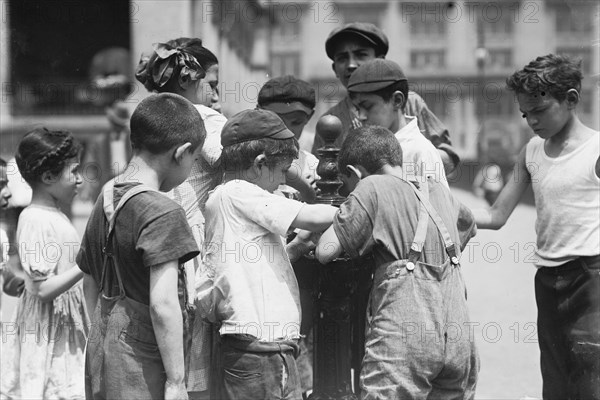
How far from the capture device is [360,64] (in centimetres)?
524

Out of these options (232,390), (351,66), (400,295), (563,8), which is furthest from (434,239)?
(563,8)

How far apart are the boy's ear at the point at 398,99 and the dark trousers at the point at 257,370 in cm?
144

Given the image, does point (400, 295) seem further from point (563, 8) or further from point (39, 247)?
point (563, 8)

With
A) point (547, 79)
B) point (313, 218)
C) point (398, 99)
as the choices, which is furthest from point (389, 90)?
point (313, 218)

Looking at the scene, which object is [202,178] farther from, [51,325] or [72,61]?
[72,61]

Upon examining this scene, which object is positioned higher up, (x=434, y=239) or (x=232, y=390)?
(x=434, y=239)

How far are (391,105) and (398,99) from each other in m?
0.05

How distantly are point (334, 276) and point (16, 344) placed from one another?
193 centimetres

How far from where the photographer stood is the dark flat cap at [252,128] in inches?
138

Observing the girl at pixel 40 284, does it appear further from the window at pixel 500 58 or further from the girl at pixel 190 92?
the window at pixel 500 58

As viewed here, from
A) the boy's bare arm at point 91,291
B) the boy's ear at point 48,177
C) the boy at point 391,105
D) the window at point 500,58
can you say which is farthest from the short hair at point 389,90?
the window at point 500,58

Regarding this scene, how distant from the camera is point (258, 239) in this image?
3451mm

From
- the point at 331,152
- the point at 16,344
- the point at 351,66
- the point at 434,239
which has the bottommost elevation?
the point at 16,344

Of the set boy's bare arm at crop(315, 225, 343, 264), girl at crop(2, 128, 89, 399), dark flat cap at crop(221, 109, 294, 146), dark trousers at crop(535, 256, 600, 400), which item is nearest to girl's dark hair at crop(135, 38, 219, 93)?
dark flat cap at crop(221, 109, 294, 146)
